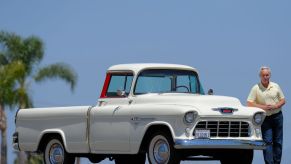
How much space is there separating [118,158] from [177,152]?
125 inches

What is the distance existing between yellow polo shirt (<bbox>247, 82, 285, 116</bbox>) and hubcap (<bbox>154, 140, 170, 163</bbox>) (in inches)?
100

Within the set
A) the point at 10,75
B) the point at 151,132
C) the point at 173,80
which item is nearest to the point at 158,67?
the point at 173,80

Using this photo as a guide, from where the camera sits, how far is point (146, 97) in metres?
18.5

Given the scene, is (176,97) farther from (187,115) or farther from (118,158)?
(118,158)

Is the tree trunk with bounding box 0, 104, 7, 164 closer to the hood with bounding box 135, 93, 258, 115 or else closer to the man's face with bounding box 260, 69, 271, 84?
the man's face with bounding box 260, 69, 271, 84

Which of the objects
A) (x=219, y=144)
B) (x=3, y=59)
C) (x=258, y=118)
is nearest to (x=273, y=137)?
(x=258, y=118)

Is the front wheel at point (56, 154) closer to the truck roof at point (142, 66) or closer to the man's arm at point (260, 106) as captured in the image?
the truck roof at point (142, 66)

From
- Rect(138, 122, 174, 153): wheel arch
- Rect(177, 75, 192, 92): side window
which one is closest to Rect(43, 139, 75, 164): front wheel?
Rect(138, 122, 174, 153): wheel arch

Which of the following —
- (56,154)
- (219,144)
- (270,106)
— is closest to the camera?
(219,144)

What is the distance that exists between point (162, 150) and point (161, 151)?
1.2 inches

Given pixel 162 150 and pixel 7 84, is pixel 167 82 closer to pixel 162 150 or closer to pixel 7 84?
pixel 162 150

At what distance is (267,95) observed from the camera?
19188 millimetres

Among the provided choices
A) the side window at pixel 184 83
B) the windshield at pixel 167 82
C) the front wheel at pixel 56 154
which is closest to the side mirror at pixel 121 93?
the windshield at pixel 167 82

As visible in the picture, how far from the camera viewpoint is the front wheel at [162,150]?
17281 millimetres
